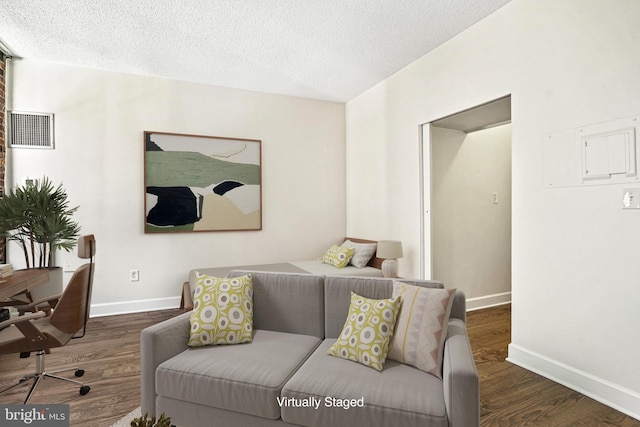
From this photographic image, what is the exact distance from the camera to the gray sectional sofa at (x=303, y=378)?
1396mm

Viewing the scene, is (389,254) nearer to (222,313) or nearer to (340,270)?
(340,270)

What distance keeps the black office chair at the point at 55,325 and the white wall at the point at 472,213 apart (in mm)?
3186

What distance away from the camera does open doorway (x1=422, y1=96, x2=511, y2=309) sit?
3711 millimetres

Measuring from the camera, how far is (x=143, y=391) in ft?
5.81

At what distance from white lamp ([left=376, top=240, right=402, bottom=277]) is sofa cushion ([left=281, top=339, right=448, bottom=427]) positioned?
198 centimetres

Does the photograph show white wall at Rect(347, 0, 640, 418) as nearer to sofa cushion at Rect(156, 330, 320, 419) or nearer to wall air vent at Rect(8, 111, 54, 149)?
sofa cushion at Rect(156, 330, 320, 419)

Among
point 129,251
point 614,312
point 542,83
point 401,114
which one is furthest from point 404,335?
point 129,251

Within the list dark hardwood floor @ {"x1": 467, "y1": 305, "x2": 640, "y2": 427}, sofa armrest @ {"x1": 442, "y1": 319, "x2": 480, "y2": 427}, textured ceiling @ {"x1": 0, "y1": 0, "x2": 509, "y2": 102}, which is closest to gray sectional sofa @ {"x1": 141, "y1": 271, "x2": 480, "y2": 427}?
sofa armrest @ {"x1": 442, "y1": 319, "x2": 480, "y2": 427}

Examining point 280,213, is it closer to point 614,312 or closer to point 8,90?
point 8,90

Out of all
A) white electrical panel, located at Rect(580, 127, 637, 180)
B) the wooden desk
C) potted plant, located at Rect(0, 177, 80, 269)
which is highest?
white electrical panel, located at Rect(580, 127, 637, 180)

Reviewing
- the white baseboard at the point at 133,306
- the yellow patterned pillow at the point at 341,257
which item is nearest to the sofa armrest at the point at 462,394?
the yellow patterned pillow at the point at 341,257

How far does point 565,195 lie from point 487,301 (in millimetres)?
2153

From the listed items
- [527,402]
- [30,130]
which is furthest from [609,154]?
[30,130]

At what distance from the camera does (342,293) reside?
210 cm
